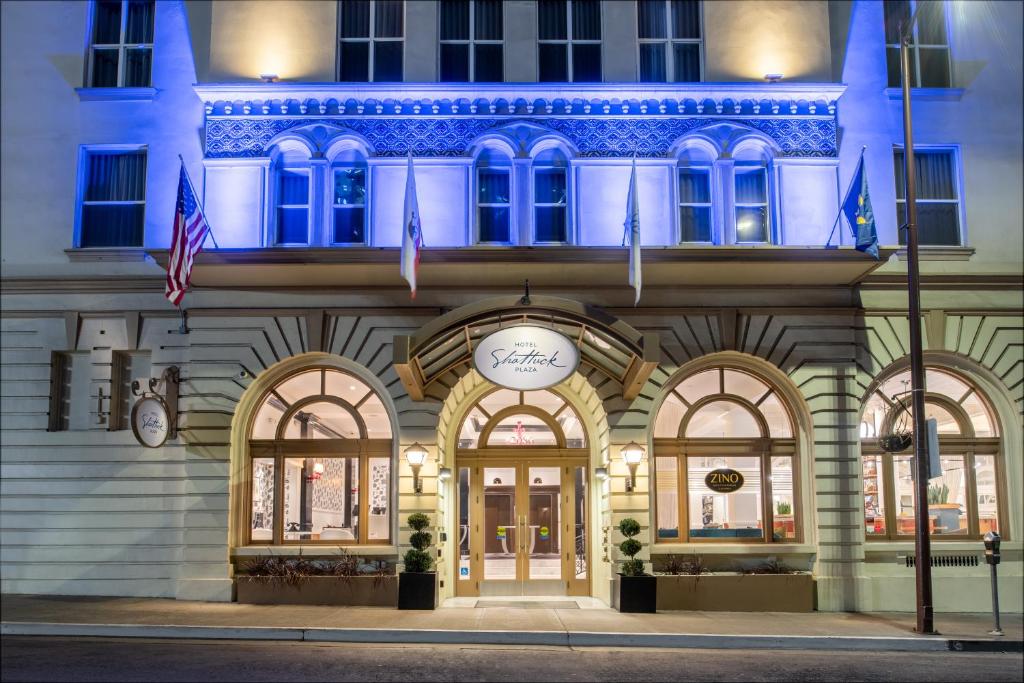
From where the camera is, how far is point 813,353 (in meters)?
20.1

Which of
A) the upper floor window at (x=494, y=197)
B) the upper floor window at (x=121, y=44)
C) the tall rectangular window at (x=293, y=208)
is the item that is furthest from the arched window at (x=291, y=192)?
the upper floor window at (x=121, y=44)

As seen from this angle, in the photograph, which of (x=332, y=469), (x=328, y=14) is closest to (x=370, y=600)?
(x=332, y=469)

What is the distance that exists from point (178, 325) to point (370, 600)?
658 cm

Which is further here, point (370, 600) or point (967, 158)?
point (967, 158)

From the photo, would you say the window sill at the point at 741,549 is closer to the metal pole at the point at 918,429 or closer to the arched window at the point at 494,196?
the metal pole at the point at 918,429

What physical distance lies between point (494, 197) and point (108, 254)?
780cm

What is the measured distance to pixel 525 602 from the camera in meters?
20.2

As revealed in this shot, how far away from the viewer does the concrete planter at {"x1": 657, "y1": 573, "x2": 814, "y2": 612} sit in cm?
1930

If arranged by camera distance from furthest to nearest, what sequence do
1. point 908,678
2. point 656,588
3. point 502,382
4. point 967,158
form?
point 967,158
point 656,588
point 502,382
point 908,678

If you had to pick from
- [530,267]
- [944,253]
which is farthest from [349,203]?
[944,253]

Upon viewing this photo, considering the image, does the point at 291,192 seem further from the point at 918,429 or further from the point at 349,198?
the point at 918,429

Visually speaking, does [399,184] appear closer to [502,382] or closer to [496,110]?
[496,110]

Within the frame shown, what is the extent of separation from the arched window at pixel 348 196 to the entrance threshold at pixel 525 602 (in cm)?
735

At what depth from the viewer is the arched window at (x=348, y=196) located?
20734 mm
